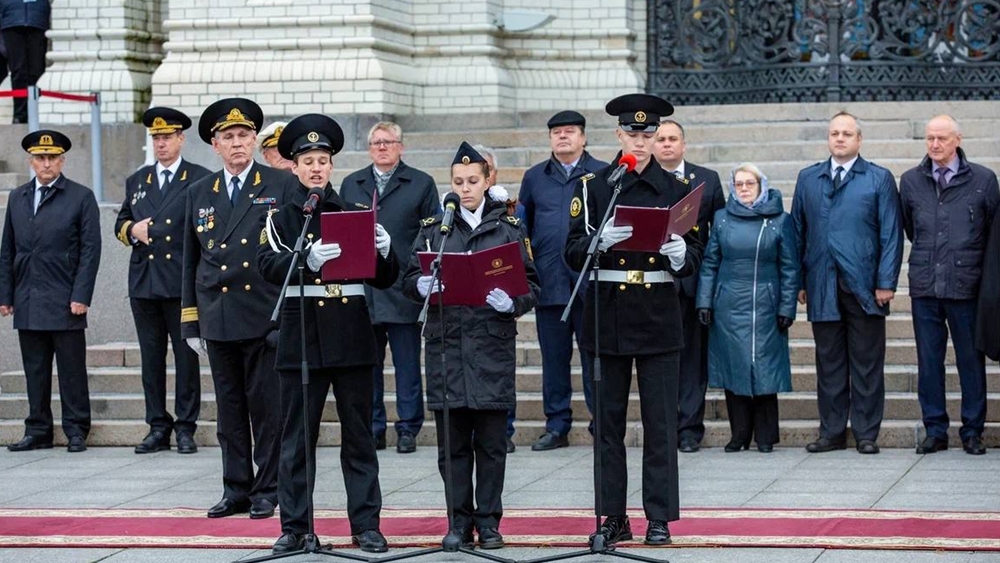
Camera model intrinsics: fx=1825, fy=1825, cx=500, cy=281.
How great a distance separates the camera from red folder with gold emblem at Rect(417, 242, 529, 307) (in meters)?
8.54

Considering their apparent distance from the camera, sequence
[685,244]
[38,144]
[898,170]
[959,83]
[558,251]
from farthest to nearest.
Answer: [959,83]
[898,170]
[38,144]
[558,251]
[685,244]

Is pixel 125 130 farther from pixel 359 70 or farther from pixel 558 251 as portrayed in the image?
pixel 558 251

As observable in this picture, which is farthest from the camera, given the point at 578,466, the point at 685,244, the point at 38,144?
the point at 38,144

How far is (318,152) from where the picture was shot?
29.0 ft

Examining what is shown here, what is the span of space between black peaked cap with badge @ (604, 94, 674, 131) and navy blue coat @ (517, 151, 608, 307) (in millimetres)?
3392

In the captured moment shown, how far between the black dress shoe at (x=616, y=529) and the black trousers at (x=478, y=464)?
528mm

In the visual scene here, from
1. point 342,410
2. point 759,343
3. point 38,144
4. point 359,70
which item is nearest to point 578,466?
point 759,343

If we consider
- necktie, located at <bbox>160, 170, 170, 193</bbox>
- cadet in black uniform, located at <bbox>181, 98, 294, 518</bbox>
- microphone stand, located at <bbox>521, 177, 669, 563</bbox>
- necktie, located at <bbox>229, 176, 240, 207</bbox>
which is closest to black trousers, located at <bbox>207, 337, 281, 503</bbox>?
cadet in black uniform, located at <bbox>181, 98, 294, 518</bbox>

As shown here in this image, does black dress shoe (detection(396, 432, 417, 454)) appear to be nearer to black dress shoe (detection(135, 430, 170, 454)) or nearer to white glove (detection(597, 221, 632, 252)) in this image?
black dress shoe (detection(135, 430, 170, 454))

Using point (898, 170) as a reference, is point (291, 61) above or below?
above

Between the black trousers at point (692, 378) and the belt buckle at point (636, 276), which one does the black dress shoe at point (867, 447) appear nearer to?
the black trousers at point (692, 378)

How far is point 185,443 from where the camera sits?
12391 mm

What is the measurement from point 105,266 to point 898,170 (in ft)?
21.5

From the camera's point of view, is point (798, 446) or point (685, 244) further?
point (798, 446)
